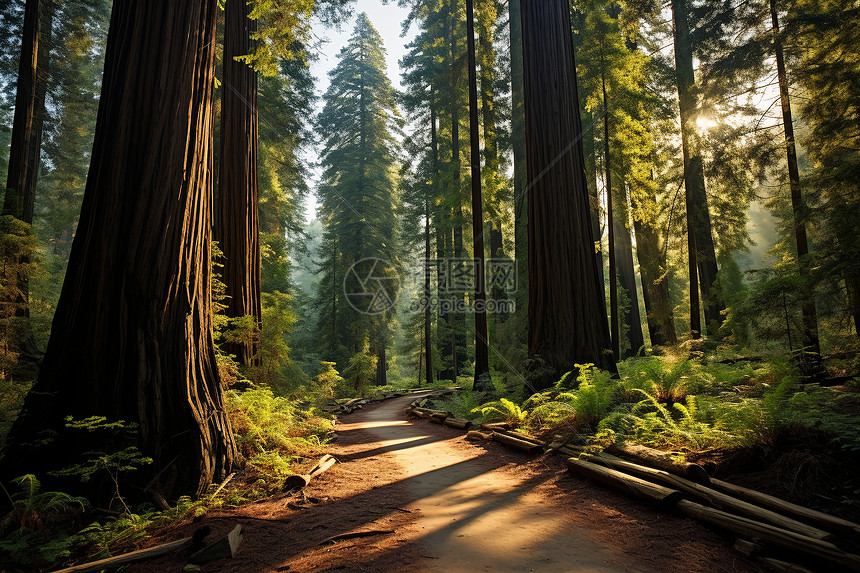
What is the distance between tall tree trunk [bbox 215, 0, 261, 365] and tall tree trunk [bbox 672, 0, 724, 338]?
41.2ft

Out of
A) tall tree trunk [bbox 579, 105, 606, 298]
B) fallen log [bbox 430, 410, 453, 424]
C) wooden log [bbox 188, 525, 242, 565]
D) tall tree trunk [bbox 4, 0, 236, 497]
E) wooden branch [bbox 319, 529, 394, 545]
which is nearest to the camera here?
wooden log [bbox 188, 525, 242, 565]

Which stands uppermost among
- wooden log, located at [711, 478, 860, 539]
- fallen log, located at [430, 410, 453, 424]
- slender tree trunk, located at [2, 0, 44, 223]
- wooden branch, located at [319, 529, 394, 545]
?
slender tree trunk, located at [2, 0, 44, 223]

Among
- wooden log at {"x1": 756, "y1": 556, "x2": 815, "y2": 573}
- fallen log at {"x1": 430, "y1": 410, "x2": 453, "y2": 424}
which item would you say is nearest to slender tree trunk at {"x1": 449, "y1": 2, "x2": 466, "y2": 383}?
fallen log at {"x1": 430, "y1": 410, "x2": 453, "y2": 424}

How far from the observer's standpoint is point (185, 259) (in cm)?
384

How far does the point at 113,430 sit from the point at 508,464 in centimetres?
396

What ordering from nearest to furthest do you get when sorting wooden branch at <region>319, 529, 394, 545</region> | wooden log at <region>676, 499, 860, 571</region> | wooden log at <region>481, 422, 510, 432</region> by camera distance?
wooden log at <region>676, 499, 860, 571</region>
wooden branch at <region>319, 529, 394, 545</region>
wooden log at <region>481, 422, 510, 432</region>

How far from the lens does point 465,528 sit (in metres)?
2.72

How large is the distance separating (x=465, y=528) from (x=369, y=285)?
22.5 metres

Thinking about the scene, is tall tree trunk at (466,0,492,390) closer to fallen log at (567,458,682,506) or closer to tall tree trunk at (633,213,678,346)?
tall tree trunk at (633,213,678,346)

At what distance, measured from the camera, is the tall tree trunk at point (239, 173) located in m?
8.15

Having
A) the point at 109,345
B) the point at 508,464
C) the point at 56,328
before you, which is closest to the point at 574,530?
the point at 508,464

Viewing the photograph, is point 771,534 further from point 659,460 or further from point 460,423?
point 460,423

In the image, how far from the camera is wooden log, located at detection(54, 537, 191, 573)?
2.23 metres

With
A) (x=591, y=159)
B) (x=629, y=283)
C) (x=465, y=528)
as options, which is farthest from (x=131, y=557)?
(x=629, y=283)
